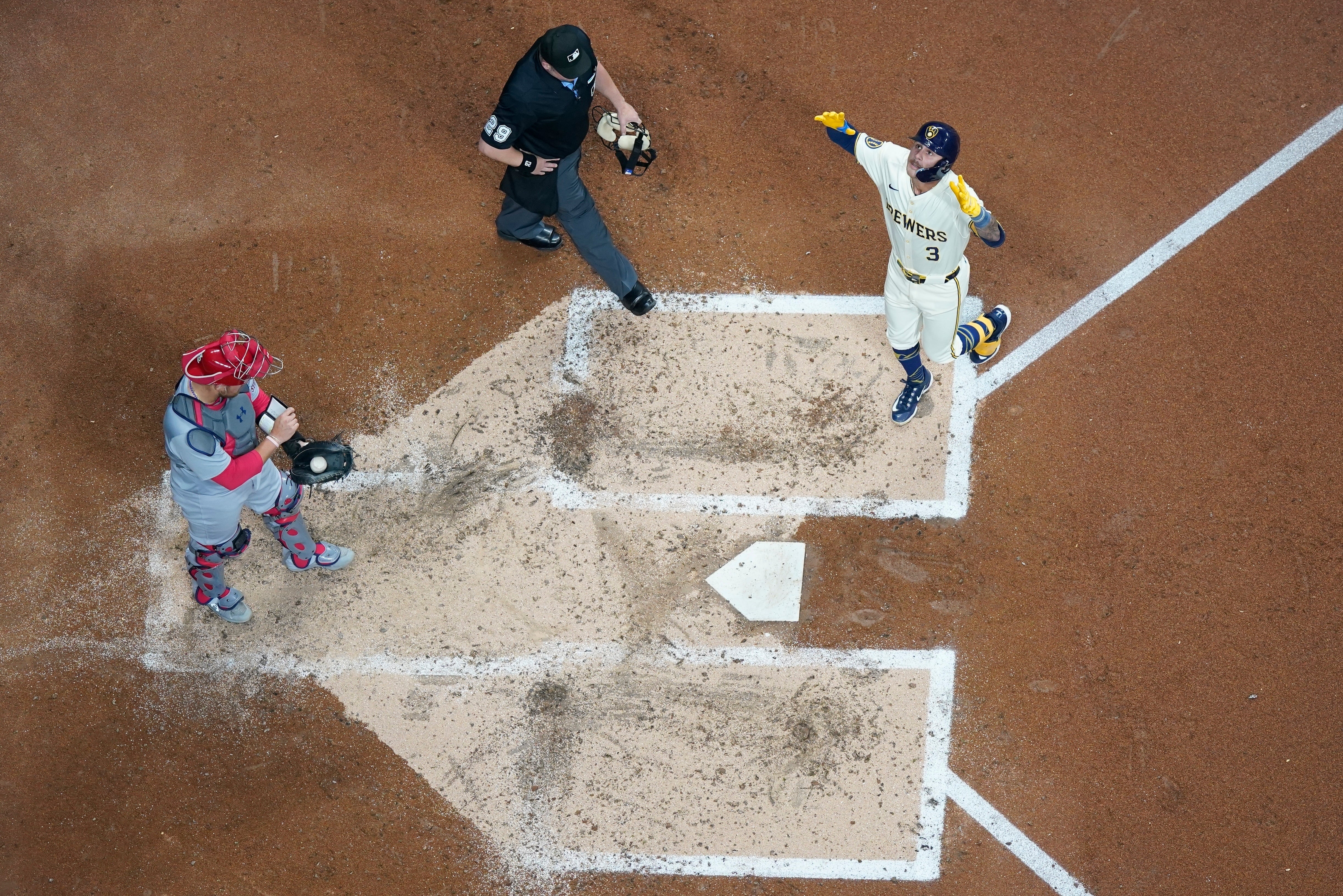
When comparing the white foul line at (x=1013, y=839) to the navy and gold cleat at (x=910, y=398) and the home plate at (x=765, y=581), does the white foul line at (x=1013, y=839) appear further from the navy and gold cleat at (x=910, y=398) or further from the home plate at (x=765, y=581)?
the navy and gold cleat at (x=910, y=398)

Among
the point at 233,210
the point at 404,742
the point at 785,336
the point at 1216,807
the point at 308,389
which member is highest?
the point at 785,336

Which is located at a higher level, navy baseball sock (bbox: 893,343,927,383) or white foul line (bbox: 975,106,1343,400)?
white foul line (bbox: 975,106,1343,400)

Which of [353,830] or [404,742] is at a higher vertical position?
[404,742]

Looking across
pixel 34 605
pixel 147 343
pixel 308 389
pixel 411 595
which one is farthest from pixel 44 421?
pixel 411 595

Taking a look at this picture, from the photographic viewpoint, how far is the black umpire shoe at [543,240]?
18.0 ft

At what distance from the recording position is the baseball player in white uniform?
413 centimetres

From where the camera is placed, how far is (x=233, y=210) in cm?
567

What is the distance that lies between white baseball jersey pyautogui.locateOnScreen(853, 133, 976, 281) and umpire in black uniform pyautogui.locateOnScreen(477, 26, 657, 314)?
1.40m

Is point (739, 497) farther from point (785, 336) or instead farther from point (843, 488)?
point (785, 336)

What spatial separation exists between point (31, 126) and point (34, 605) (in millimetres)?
3121

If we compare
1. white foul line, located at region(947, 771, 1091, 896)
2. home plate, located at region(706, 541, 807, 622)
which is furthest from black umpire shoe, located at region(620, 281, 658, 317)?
white foul line, located at region(947, 771, 1091, 896)

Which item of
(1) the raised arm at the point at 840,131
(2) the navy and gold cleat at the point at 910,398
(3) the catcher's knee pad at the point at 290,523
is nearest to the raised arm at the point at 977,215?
(1) the raised arm at the point at 840,131

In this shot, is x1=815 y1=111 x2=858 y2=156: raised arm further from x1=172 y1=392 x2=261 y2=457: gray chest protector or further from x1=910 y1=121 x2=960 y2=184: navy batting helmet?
x1=172 y1=392 x2=261 y2=457: gray chest protector

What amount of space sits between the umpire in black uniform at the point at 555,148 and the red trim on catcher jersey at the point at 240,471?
76.2 inches
